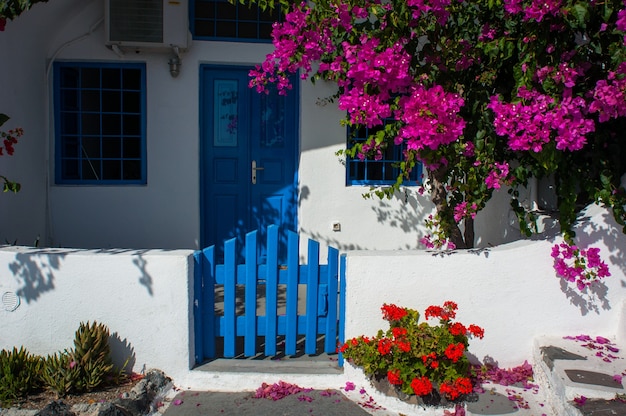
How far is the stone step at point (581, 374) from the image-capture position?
3107mm

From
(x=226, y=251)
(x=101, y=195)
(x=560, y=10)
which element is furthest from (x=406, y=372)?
(x=101, y=195)

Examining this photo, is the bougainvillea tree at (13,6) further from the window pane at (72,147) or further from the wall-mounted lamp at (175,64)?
the window pane at (72,147)

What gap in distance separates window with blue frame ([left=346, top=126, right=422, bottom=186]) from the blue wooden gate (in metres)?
2.44

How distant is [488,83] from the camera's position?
3938 millimetres

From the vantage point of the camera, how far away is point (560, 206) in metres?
3.79

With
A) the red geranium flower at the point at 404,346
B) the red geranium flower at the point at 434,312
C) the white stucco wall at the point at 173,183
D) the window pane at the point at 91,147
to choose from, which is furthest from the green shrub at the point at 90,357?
the window pane at the point at 91,147

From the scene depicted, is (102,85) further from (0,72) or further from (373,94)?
(373,94)

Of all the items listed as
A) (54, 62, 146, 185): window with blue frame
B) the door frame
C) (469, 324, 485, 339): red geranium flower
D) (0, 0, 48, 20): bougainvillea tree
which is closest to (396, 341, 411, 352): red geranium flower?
(469, 324, 485, 339): red geranium flower

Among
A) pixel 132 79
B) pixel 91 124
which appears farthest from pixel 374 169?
pixel 91 124

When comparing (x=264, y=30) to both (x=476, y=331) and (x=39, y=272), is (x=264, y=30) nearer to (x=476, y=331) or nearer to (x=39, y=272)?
(x=39, y=272)

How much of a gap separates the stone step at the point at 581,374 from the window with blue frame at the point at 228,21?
14.2 ft

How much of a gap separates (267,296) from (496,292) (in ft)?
5.17

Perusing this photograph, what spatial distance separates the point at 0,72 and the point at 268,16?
278 centimetres

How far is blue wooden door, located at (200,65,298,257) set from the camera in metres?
6.24
